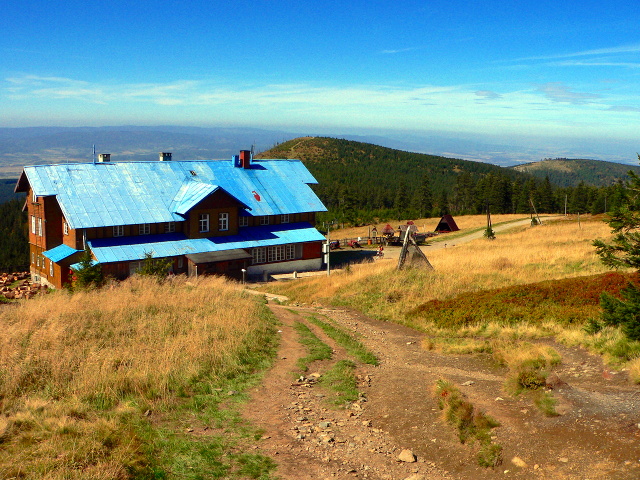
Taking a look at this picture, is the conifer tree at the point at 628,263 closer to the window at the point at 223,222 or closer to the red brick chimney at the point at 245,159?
the window at the point at 223,222

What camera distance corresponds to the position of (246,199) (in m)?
44.0

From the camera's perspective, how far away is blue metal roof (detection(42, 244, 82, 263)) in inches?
1391

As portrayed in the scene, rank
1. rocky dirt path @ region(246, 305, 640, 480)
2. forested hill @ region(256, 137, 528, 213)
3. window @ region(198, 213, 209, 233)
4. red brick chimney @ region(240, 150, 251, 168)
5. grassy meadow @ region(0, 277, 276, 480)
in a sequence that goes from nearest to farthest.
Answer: grassy meadow @ region(0, 277, 276, 480), rocky dirt path @ region(246, 305, 640, 480), window @ region(198, 213, 209, 233), red brick chimney @ region(240, 150, 251, 168), forested hill @ region(256, 137, 528, 213)

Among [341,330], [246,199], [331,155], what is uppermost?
[331,155]

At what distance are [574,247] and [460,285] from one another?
1448 centimetres

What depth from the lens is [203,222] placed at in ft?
133

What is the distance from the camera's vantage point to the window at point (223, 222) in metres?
41.3

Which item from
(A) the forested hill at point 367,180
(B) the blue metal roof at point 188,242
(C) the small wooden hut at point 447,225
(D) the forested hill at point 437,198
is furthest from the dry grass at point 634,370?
(A) the forested hill at point 367,180

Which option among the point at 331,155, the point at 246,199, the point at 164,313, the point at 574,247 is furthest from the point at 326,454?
the point at 331,155

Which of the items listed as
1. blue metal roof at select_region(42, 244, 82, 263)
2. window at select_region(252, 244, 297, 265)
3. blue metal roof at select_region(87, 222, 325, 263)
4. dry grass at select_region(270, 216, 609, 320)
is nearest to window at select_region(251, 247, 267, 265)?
window at select_region(252, 244, 297, 265)

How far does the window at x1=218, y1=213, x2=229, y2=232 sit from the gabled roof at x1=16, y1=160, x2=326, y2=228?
1.96 metres

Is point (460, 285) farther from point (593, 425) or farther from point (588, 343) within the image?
point (593, 425)

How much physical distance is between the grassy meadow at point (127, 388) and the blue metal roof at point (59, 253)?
63.2 feet

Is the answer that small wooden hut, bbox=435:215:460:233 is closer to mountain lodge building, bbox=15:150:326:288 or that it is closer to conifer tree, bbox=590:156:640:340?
mountain lodge building, bbox=15:150:326:288
